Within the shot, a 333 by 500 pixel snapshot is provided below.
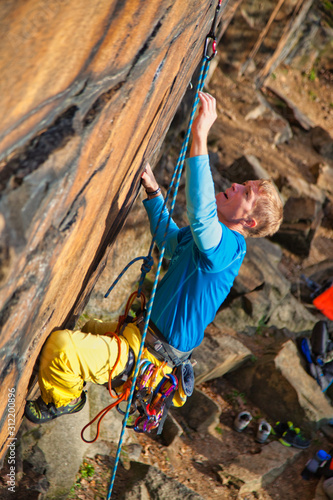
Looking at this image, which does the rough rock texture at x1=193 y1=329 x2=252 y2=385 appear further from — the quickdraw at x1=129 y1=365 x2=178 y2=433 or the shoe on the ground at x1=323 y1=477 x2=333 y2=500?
the quickdraw at x1=129 y1=365 x2=178 y2=433

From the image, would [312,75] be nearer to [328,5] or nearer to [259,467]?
[328,5]

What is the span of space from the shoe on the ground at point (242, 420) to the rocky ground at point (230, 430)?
10 centimetres

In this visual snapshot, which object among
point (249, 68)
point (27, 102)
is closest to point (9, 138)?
point (27, 102)

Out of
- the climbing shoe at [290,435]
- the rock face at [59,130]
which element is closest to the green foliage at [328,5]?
the climbing shoe at [290,435]

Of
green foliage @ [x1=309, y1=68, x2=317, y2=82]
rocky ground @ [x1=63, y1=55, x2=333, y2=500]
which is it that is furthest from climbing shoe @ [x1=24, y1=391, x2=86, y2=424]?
green foliage @ [x1=309, y1=68, x2=317, y2=82]

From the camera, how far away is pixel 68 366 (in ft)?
6.05

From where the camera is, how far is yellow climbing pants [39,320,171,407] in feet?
5.97

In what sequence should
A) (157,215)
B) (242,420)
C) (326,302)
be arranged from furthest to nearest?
1. (326,302)
2. (242,420)
3. (157,215)

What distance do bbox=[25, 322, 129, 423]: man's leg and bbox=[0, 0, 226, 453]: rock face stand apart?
0.32 ft

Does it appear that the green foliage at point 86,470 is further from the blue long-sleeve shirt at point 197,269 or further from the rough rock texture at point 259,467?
the blue long-sleeve shirt at point 197,269

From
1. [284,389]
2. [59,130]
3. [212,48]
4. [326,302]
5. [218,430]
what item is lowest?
[326,302]

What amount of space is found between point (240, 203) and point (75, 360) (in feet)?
3.77

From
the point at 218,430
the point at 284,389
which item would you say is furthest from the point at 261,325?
the point at 218,430

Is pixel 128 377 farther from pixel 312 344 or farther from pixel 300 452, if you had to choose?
pixel 312 344
